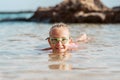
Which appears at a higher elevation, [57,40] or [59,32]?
[59,32]

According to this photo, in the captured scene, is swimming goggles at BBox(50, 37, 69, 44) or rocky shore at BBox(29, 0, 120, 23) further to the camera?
rocky shore at BBox(29, 0, 120, 23)

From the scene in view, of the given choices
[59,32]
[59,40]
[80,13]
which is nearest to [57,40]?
[59,40]

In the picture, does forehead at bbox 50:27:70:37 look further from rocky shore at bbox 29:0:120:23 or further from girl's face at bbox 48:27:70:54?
rocky shore at bbox 29:0:120:23

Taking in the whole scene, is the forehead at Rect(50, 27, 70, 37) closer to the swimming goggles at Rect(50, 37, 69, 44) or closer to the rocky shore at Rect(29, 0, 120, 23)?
the swimming goggles at Rect(50, 37, 69, 44)

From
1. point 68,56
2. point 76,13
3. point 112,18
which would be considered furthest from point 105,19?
point 68,56

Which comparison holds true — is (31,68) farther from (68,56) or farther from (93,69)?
(68,56)

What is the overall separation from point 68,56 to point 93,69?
1.72 meters

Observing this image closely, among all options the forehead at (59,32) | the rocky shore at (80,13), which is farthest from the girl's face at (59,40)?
the rocky shore at (80,13)

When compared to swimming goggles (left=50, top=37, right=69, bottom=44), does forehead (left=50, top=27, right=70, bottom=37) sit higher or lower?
higher

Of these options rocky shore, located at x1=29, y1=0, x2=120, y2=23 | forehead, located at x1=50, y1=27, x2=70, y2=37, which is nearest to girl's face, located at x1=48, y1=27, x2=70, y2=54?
forehead, located at x1=50, y1=27, x2=70, y2=37

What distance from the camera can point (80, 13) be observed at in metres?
38.4

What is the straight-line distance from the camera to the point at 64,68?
518 cm

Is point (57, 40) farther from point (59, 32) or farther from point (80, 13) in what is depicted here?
point (80, 13)

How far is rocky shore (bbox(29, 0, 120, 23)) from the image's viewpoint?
3533 cm
